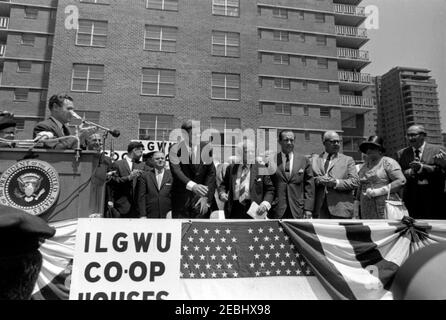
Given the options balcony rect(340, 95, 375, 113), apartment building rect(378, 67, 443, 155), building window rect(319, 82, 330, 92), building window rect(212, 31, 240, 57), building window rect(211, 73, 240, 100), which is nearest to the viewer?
apartment building rect(378, 67, 443, 155)

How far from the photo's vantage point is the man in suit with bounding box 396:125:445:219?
450 centimetres

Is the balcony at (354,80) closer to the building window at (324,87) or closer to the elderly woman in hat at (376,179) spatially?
the building window at (324,87)

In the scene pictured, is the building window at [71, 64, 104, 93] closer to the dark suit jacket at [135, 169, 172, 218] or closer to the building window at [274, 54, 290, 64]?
the building window at [274, 54, 290, 64]

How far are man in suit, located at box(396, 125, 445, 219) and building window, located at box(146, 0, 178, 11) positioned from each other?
80.9ft

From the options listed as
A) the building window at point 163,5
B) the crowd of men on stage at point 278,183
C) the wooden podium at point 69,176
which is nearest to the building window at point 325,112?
the building window at point 163,5

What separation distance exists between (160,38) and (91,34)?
5.12 meters

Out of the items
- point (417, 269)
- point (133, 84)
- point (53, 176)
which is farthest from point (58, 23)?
point (417, 269)

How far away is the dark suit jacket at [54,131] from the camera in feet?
10.6

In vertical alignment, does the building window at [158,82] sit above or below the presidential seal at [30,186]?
above

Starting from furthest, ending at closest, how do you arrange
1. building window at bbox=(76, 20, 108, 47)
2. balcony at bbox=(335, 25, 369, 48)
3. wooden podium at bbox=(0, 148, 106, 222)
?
1. balcony at bbox=(335, 25, 369, 48)
2. building window at bbox=(76, 20, 108, 47)
3. wooden podium at bbox=(0, 148, 106, 222)

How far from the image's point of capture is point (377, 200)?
14.4ft

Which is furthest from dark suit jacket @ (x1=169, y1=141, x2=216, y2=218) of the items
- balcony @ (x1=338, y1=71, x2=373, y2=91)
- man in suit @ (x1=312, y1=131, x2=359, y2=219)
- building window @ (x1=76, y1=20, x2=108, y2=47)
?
balcony @ (x1=338, y1=71, x2=373, y2=91)

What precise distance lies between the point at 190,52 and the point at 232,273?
2446cm

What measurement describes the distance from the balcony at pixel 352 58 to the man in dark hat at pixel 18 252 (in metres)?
35.2
